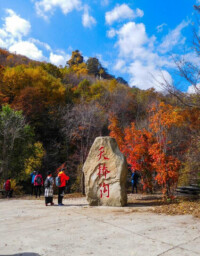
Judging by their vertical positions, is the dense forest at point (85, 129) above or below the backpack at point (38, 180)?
above

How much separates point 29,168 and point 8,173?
136 centimetres

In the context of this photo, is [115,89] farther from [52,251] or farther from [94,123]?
[52,251]

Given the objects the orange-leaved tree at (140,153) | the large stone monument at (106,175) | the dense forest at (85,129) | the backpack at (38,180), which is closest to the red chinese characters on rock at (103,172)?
the large stone monument at (106,175)

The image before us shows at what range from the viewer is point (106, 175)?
774cm

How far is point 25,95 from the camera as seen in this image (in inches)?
802

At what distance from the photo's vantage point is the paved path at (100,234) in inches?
143

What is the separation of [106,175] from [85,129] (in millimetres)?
9619

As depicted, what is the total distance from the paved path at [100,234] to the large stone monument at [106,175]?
3.54ft

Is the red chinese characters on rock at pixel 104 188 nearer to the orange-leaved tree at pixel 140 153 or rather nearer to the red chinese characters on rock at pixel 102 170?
the red chinese characters on rock at pixel 102 170

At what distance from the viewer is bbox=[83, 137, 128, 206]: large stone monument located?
7488 mm

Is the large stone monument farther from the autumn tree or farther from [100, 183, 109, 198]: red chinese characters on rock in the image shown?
the autumn tree

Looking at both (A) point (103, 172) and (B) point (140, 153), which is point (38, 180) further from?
(B) point (140, 153)

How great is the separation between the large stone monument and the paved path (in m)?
1.08

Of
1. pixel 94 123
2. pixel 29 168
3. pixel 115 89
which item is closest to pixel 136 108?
pixel 115 89
